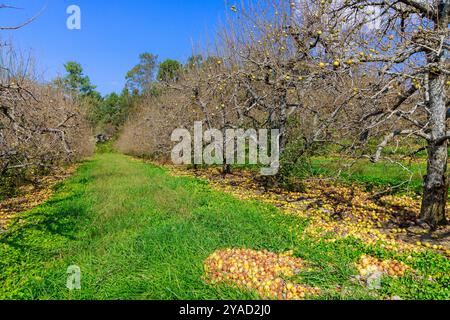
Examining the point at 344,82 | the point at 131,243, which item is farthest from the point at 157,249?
the point at 344,82

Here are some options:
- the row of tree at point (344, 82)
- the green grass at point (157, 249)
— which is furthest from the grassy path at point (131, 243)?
the row of tree at point (344, 82)

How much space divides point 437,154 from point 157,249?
4.81m

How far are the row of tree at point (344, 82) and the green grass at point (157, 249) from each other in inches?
75.0

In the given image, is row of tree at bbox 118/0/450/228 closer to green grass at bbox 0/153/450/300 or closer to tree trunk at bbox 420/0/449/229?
tree trunk at bbox 420/0/449/229

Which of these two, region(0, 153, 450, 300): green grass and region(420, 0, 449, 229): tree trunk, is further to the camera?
region(420, 0, 449, 229): tree trunk

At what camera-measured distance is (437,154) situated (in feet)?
15.7

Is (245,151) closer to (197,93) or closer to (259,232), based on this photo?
(197,93)

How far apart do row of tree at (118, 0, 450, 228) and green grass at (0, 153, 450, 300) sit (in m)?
1.91

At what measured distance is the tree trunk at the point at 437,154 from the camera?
4.71 meters

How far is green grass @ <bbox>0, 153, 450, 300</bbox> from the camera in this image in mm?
3168

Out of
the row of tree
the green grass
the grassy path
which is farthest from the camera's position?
the row of tree

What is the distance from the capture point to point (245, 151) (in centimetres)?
1184

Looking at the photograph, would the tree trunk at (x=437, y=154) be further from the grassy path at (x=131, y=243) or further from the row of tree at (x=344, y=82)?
the grassy path at (x=131, y=243)

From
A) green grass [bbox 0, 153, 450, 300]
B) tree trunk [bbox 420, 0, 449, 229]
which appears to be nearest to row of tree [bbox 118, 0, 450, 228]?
tree trunk [bbox 420, 0, 449, 229]
